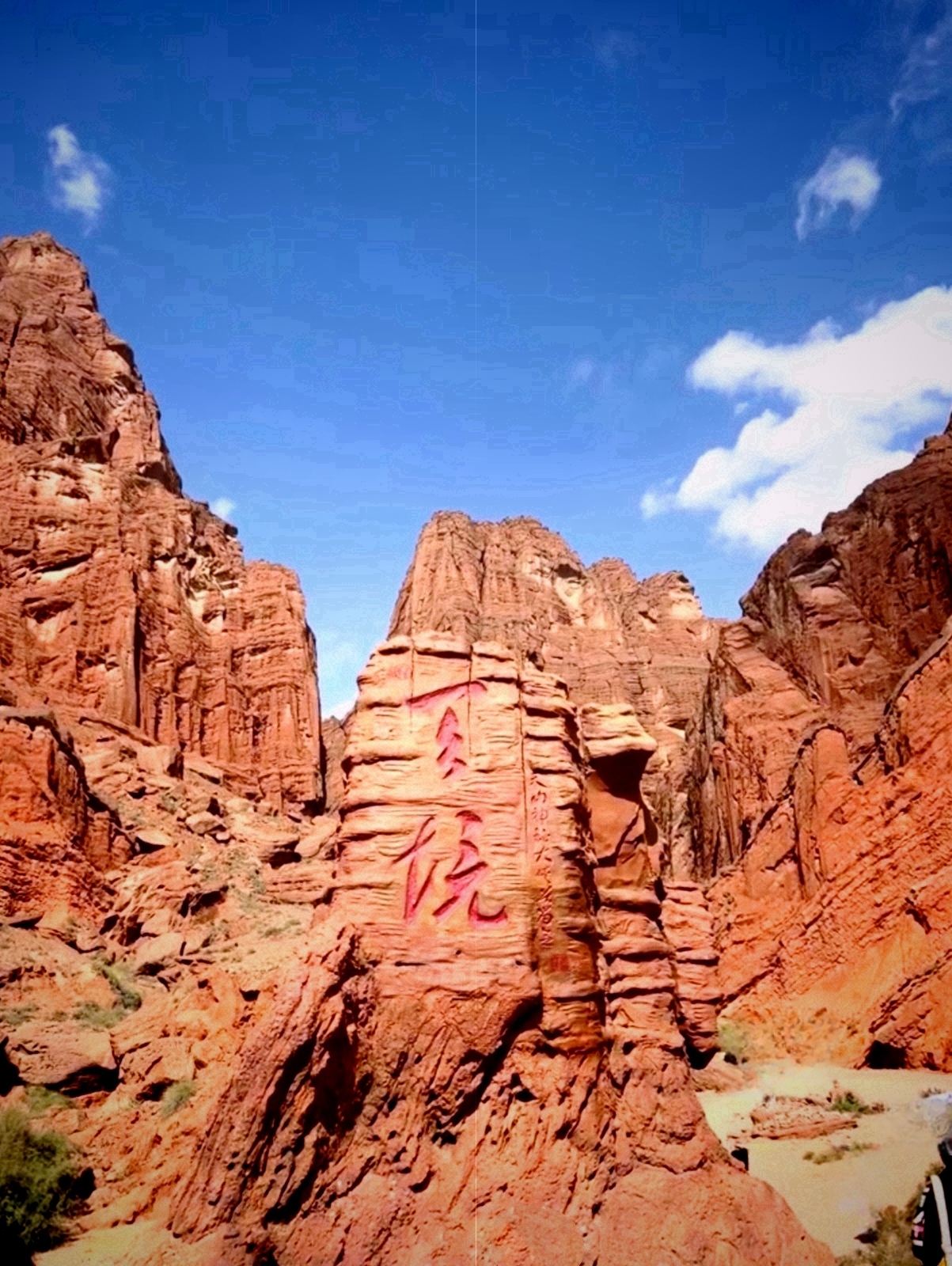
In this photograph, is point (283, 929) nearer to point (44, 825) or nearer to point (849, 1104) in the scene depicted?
point (44, 825)

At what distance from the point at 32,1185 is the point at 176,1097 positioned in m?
2.49

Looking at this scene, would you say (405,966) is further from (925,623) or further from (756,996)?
(925,623)

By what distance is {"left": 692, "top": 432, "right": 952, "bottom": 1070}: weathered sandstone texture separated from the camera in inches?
842

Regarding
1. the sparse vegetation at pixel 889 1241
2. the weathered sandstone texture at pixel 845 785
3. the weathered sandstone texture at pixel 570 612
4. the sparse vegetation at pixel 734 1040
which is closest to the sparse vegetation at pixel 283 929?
the sparse vegetation at pixel 734 1040

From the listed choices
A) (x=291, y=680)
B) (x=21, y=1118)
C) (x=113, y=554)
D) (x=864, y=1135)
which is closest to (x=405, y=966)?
(x=21, y=1118)

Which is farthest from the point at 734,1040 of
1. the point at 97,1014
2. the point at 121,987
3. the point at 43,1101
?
the point at 43,1101

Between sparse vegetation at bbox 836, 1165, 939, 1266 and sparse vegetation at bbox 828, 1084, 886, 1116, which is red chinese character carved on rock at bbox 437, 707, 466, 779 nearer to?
sparse vegetation at bbox 836, 1165, 939, 1266

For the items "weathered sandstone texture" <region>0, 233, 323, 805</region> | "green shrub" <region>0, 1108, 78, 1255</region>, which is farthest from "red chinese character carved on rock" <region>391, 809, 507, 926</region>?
"weathered sandstone texture" <region>0, 233, 323, 805</region>

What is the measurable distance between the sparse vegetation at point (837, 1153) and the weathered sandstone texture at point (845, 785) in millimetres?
4207

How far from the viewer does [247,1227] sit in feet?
26.1

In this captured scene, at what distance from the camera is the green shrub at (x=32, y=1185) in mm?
9711

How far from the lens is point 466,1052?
9.85 meters

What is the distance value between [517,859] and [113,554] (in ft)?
144

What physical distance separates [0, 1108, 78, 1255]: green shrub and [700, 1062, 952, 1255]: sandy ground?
9.79 m
